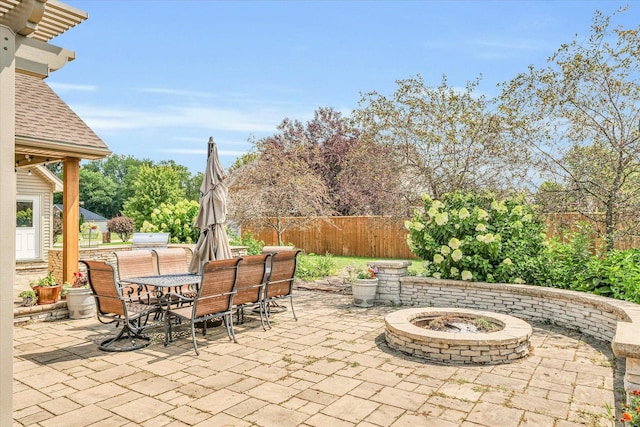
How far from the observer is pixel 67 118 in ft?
26.2

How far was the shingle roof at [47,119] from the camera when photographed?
22.6 ft

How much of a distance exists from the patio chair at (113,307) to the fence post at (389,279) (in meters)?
4.11

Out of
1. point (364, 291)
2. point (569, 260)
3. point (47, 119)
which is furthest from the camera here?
point (364, 291)

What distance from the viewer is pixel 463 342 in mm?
4660

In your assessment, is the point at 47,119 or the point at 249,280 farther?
the point at 47,119

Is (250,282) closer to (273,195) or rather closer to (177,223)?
(273,195)

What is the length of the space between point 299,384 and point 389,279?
13.9 ft

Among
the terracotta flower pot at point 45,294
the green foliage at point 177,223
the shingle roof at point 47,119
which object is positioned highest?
the shingle roof at point 47,119

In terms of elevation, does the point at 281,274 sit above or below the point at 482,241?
below

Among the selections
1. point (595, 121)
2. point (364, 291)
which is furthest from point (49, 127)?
point (595, 121)

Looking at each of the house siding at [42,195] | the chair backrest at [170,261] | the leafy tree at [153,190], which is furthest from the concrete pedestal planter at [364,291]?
the leafy tree at [153,190]

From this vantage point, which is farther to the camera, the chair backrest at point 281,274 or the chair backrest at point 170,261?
the chair backrest at point 170,261

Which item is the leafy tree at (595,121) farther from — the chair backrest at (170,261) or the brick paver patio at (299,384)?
the chair backrest at (170,261)

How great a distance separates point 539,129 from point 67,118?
8.61 meters
